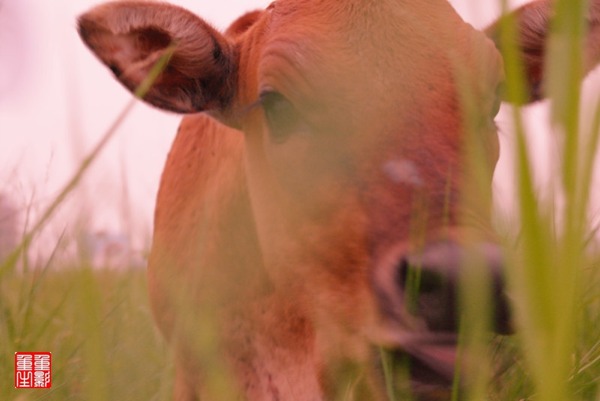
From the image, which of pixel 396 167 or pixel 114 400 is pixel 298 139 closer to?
pixel 396 167

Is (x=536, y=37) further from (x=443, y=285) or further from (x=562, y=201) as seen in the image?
(x=562, y=201)

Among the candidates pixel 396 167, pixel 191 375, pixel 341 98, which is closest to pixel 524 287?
pixel 396 167

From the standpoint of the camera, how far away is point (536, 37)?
9.70 ft

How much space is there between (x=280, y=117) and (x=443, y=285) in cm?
100

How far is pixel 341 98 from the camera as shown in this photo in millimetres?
2234

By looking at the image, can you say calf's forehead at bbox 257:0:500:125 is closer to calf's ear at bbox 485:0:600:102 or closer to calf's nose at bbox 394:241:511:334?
calf's ear at bbox 485:0:600:102

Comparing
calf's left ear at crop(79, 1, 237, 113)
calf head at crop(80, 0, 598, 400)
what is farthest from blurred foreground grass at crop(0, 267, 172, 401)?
calf's left ear at crop(79, 1, 237, 113)

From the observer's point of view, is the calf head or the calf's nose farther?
the calf head

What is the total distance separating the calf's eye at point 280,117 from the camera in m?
2.37

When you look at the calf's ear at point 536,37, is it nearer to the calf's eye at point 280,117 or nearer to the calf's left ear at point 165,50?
the calf's eye at point 280,117

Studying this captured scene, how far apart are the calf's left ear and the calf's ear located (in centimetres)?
101

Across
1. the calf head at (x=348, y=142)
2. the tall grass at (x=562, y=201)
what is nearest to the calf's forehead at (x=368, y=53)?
the calf head at (x=348, y=142)

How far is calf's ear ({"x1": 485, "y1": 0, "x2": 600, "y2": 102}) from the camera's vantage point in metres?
2.88

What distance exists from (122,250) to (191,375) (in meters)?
1.34
